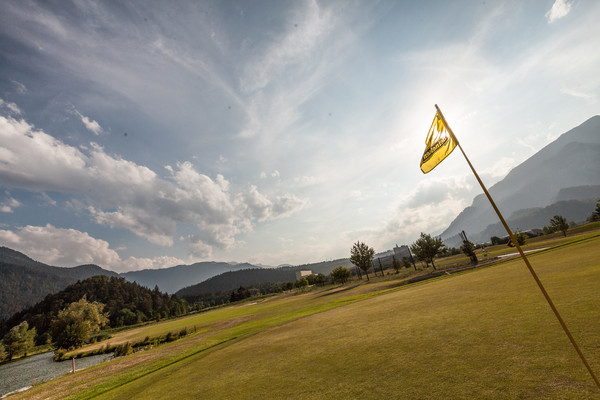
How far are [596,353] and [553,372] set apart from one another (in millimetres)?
1084

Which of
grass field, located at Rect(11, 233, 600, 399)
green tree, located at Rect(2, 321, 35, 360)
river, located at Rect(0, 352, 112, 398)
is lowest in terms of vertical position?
river, located at Rect(0, 352, 112, 398)

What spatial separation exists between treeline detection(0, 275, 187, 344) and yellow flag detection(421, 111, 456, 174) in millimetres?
136285

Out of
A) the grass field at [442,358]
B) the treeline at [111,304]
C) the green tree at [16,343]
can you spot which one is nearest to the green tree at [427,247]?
the grass field at [442,358]

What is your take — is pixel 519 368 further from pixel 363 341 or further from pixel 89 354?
pixel 89 354

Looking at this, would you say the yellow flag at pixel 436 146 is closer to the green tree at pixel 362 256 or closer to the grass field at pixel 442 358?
the grass field at pixel 442 358

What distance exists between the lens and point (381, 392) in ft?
18.7

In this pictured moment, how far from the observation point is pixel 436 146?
9.65 meters

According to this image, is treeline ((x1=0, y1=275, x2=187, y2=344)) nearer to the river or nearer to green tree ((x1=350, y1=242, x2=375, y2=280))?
the river

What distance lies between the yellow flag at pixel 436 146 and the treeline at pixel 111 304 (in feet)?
447

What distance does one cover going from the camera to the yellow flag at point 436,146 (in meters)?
8.97

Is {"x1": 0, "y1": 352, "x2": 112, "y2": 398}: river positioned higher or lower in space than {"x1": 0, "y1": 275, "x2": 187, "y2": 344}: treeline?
lower

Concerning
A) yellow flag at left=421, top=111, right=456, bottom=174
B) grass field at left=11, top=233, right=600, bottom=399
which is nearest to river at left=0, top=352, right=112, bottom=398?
grass field at left=11, top=233, right=600, bottom=399

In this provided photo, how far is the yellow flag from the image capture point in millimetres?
8969

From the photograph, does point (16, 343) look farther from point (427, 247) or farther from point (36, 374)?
point (427, 247)
